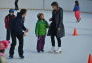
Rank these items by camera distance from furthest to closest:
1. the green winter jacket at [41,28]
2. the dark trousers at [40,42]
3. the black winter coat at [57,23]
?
1. the dark trousers at [40,42]
2. the green winter jacket at [41,28]
3. the black winter coat at [57,23]

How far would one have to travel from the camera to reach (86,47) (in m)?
14.2

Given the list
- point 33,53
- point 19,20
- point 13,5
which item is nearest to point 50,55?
point 33,53

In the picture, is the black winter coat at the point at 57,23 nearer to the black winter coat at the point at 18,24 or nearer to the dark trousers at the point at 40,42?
the dark trousers at the point at 40,42

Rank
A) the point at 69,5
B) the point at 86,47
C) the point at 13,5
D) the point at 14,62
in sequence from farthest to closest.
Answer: the point at 69,5 → the point at 13,5 → the point at 86,47 → the point at 14,62

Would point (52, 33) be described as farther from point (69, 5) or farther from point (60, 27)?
point (69, 5)

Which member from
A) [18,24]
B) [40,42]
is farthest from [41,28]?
[18,24]

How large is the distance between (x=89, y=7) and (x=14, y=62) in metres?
31.7

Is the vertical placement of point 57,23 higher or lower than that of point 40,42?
higher

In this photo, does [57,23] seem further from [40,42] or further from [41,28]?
[40,42]

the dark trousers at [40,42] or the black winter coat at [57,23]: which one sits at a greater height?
the black winter coat at [57,23]

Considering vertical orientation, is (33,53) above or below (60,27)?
below

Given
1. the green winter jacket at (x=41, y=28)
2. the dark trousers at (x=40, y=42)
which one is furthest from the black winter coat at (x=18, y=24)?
the dark trousers at (x=40, y=42)

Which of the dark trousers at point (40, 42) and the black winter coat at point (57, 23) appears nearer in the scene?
the black winter coat at point (57, 23)

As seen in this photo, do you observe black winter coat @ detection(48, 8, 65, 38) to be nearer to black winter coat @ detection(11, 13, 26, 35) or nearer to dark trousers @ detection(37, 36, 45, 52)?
dark trousers @ detection(37, 36, 45, 52)
